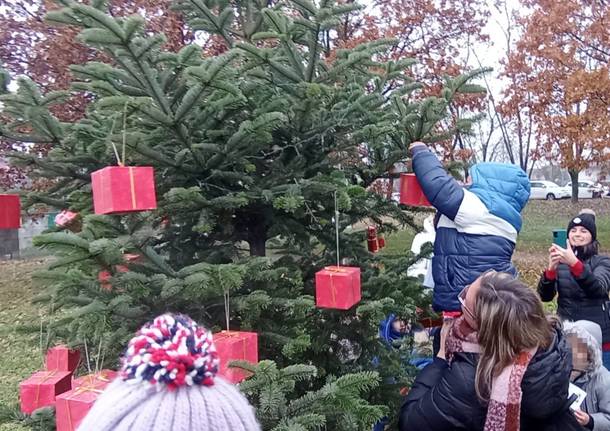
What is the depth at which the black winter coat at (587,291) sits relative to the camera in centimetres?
380

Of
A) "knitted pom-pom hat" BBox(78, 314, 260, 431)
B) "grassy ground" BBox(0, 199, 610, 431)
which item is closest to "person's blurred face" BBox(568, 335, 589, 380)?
"knitted pom-pom hat" BBox(78, 314, 260, 431)

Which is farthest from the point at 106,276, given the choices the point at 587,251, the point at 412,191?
the point at 587,251

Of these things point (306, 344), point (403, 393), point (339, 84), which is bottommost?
point (403, 393)

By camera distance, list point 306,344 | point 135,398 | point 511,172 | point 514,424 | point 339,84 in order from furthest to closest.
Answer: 1. point 339,84
2. point 511,172
3. point 306,344
4. point 514,424
5. point 135,398

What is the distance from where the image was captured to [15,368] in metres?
7.20

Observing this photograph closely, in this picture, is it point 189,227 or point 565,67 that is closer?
point 189,227

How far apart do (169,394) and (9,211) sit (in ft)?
5.97

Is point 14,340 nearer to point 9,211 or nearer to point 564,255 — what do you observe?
point 9,211

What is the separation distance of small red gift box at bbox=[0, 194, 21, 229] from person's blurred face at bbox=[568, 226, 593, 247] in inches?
145

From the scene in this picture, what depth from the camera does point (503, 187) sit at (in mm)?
2611

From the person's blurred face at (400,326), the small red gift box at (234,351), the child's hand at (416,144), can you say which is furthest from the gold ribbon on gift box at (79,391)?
the person's blurred face at (400,326)

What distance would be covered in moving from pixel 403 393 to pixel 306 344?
106cm

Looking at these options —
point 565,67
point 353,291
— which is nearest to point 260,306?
point 353,291

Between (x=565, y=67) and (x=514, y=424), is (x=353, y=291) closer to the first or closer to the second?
(x=514, y=424)
